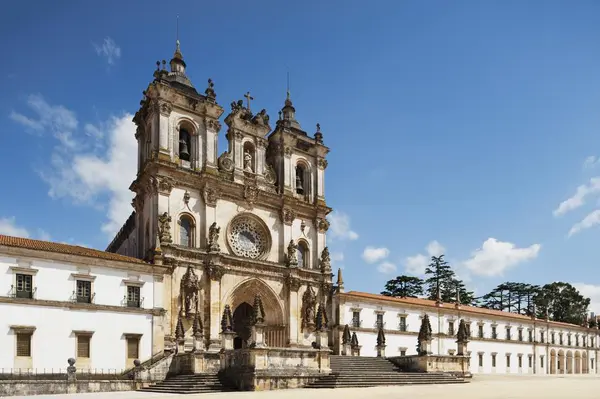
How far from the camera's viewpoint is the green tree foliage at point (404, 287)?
78.9 metres

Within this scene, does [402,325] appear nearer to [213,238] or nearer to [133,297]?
[213,238]

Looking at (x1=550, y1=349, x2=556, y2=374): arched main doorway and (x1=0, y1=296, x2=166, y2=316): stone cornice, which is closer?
(x1=0, y1=296, x2=166, y2=316): stone cornice

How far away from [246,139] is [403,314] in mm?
21069

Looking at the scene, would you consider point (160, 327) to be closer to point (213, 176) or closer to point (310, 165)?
point (213, 176)

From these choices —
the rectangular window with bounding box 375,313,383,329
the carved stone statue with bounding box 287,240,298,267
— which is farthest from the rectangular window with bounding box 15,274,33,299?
the rectangular window with bounding box 375,313,383,329

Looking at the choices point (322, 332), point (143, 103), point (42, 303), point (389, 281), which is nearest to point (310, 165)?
point (143, 103)

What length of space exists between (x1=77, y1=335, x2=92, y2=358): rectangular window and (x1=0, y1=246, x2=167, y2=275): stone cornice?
3734 millimetres

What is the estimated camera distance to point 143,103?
3928 cm

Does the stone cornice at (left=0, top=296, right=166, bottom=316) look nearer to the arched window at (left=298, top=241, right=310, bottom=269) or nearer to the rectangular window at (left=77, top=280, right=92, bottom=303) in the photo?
the rectangular window at (left=77, top=280, right=92, bottom=303)

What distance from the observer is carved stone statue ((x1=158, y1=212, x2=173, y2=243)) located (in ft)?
111

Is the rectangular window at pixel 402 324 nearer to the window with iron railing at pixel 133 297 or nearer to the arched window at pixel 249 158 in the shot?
the arched window at pixel 249 158

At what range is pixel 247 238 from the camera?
1564 inches

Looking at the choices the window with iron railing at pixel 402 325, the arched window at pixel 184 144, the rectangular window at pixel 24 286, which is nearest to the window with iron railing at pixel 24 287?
the rectangular window at pixel 24 286

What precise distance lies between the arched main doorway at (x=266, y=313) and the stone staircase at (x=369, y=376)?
576cm
